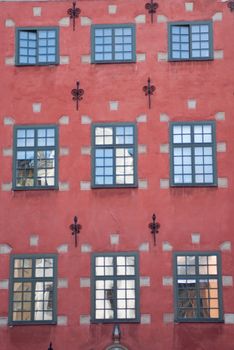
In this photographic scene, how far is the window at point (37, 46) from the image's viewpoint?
2342 cm

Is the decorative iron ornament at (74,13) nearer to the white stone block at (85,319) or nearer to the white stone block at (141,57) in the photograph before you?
the white stone block at (141,57)

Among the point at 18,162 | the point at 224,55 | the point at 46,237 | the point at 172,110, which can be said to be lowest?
the point at 46,237

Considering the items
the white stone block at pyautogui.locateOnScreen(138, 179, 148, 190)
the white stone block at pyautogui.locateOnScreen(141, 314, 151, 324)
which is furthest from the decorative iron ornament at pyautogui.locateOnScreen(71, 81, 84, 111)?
the white stone block at pyautogui.locateOnScreen(141, 314, 151, 324)

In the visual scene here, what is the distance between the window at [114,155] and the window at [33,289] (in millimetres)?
2742

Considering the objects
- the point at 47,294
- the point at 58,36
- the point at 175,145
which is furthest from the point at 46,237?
the point at 58,36

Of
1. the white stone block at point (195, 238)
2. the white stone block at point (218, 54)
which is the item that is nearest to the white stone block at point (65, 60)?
the white stone block at point (218, 54)

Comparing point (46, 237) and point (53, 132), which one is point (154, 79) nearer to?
point (53, 132)

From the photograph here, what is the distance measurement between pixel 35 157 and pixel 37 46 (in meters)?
3.46

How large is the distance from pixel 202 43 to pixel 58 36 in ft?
14.1

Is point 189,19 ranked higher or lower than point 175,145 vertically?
higher

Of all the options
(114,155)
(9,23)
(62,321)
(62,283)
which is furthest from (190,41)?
(62,321)

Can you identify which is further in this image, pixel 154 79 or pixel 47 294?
pixel 154 79

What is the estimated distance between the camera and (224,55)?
23.2 meters

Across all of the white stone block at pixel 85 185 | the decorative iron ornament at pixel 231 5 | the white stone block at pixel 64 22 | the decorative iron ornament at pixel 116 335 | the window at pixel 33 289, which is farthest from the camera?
the white stone block at pixel 64 22
